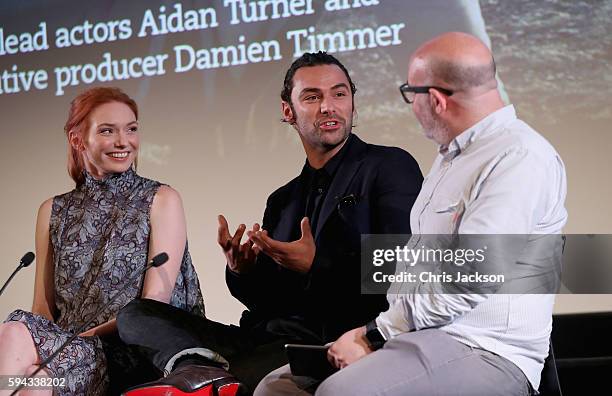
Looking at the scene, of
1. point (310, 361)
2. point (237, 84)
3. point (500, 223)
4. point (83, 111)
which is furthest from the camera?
point (237, 84)

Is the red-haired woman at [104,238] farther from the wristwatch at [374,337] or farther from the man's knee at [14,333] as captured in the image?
the wristwatch at [374,337]

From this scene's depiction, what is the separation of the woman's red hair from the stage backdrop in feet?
2.57

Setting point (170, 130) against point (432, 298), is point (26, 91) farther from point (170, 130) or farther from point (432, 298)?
point (432, 298)

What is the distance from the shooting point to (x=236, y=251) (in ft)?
10.5

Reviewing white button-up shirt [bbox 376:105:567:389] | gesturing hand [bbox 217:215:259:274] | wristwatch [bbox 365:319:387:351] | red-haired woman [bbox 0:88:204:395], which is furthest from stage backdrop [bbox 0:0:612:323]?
wristwatch [bbox 365:319:387:351]

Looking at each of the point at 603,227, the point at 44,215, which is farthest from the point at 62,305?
the point at 603,227

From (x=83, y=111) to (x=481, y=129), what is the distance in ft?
6.02

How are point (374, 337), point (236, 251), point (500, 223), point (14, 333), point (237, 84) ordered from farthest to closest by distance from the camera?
point (237, 84), point (236, 251), point (14, 333), point (374, 337), point (500, 223)

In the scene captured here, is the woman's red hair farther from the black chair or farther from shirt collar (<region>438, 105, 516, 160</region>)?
the black chair

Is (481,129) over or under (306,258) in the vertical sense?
over

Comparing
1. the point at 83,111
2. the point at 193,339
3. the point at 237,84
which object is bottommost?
the point at 193,339

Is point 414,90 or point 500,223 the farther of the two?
point 414,90

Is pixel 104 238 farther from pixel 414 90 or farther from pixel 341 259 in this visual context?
pixel 414 90

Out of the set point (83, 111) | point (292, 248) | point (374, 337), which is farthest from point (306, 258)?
point (83, 111)
